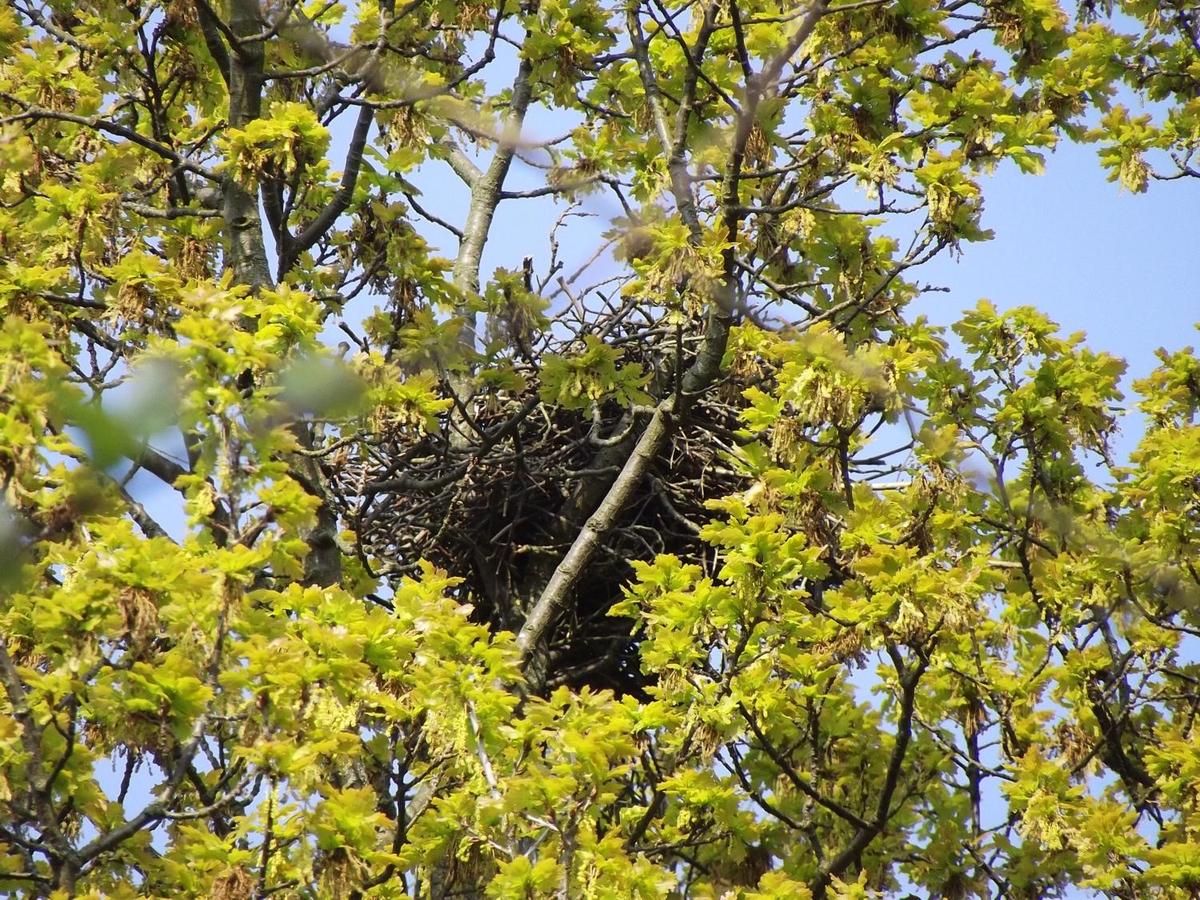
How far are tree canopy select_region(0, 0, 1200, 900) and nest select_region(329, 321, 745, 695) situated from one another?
0.03m

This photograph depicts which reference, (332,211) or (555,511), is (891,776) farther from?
(332,211)

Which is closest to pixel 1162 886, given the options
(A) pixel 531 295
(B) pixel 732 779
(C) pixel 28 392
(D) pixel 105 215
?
(B) pixel 732 779

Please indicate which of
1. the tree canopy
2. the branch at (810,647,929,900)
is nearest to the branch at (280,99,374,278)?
the tree canopy

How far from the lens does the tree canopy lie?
3715 mm

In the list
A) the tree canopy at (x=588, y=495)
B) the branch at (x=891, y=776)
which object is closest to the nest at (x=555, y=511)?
the tree canopy at (x=588, y=495)

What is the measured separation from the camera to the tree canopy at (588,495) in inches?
146

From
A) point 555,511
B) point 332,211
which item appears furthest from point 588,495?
point 332,211

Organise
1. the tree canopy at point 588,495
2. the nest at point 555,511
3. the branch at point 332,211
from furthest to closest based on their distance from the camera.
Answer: the nest at point 555,511 < the branch at point 332,211 < the tree canopy at point 588,495

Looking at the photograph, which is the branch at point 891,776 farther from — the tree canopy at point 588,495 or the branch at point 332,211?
the branch at point 332,211

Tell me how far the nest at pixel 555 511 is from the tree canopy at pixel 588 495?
0.03 m

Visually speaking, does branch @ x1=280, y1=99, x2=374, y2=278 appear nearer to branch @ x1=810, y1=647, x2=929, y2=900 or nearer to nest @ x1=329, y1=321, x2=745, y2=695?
nest @ x1=329, y1=321, x2=745, y2=695

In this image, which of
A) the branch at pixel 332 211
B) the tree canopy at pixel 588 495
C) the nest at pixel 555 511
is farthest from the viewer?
the nest at pixel 555 511

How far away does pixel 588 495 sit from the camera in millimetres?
6879

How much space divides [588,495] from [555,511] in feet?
0.65
